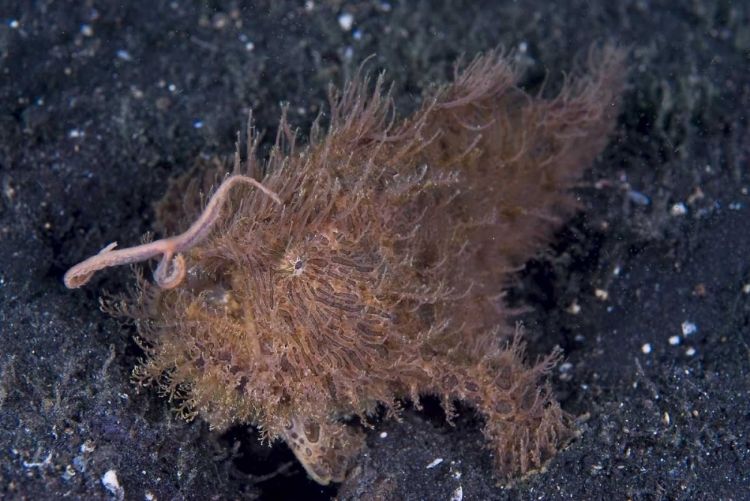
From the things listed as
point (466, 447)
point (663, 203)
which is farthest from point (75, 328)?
point (663, 203)

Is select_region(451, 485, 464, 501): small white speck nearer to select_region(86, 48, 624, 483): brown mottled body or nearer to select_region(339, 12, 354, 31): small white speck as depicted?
select_region(86, 48, 624, 483): brown mottled body

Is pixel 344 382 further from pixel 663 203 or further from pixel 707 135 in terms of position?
pixel 707 135

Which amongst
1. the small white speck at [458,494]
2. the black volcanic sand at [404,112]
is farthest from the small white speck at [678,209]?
the small white speck at [458,494]

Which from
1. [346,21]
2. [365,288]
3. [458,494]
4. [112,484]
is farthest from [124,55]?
[458,494]

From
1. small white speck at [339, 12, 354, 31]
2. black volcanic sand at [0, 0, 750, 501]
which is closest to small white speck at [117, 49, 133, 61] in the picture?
black volcanic sand at [0, 0, 750, 501]

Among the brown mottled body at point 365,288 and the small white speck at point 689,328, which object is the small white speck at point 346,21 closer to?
the brown mottled body at point 365,288

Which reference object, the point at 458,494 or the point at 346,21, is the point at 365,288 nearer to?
the point at 458,494
